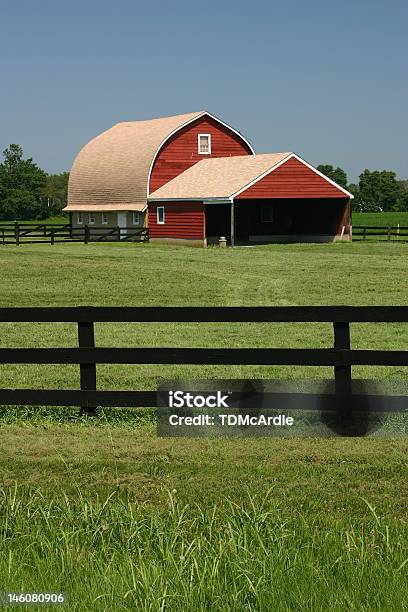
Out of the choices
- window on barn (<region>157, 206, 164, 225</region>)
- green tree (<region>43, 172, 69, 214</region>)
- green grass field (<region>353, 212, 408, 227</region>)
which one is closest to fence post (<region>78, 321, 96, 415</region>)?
window on barn (<region>157, 206, 164, 225</region>)

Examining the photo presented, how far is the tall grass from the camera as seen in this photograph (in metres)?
5.62

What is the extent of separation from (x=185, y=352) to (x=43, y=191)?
161m

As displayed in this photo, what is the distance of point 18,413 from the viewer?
11.2 m

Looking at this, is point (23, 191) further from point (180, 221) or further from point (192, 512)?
point (192, 512)

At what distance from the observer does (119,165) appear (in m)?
66.0

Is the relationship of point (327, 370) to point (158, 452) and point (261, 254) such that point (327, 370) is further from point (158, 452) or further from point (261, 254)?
point (261, 254)

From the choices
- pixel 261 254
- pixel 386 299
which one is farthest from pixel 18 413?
pixel 261 254

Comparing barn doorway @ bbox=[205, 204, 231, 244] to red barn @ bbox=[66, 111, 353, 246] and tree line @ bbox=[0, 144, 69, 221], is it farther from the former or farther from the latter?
tree line @ bbox=[0, 144, 69, 221]

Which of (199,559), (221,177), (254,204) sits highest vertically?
(221,177)

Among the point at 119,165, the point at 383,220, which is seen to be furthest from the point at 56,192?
the point at 119,165

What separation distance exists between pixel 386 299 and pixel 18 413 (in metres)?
15.8

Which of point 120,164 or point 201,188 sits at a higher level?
point 120,164

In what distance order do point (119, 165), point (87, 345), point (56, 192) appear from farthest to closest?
1. point (56, 192)
2. point (119, 165)
3. point (87, 345)

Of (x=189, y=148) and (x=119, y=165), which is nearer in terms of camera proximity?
(x=189, y=148)
